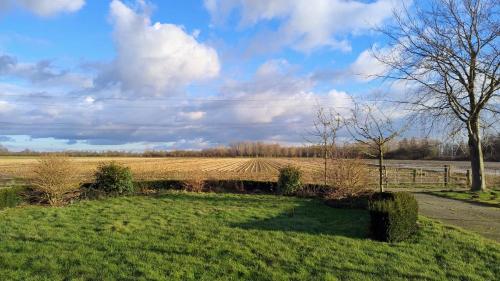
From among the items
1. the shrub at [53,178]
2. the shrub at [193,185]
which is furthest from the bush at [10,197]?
the shrub at [193,185]

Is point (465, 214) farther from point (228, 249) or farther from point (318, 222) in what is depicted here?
point (228, 249)

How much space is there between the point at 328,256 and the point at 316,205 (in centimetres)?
830

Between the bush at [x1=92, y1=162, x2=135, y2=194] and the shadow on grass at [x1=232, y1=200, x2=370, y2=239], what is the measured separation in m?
9.84

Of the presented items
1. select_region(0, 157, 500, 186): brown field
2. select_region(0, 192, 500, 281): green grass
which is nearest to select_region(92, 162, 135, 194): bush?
select_region(0, 157, 500, 186): brown field

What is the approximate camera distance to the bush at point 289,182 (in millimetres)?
20719

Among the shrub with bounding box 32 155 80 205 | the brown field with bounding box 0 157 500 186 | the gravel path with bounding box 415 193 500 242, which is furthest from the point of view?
the brown field with bounding box 0 157 500 186

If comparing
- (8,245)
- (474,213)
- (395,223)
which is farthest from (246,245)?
(474,213)

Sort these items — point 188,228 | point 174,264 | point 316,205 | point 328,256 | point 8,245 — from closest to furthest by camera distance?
point 174,264 → point 328,256 → point 8,245 → point 188,228 → point 316,205

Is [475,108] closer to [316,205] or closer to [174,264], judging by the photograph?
[316,205]

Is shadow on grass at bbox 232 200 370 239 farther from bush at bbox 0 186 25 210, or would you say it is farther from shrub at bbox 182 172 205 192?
bush at bbox 0 186 25 210

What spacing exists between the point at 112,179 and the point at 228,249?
14.1 m

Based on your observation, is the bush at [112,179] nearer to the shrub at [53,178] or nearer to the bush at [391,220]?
the shrub at [53,178]

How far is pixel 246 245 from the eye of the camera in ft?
28.9

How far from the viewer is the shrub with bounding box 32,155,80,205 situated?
1809 centimetres
